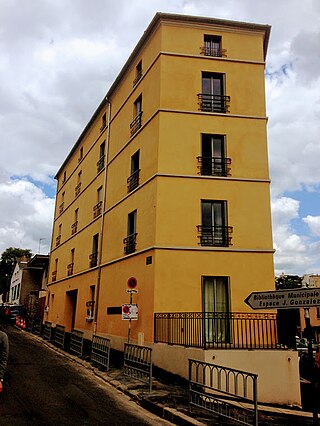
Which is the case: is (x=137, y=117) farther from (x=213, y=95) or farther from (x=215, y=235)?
(x=215, y=235)

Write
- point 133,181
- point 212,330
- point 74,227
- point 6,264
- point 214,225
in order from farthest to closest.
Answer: point 6,264
point 74,227
point 133,181
point 214,225
point 212,330

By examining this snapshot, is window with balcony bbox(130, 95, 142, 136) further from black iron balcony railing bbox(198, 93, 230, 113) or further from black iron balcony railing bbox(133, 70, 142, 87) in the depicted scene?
black iron balcony railing bbox(198, 93, 230, 113)

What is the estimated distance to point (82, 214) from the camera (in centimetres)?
2600

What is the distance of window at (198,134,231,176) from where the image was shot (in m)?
16.0

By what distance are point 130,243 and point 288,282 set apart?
46432mm

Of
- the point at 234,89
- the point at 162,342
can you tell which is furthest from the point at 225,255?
the point at 234,89

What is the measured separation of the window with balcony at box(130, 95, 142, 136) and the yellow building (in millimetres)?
88

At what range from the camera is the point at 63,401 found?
8.74 meters

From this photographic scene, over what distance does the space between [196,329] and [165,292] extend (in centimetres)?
215

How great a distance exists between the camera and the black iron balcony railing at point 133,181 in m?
17.9

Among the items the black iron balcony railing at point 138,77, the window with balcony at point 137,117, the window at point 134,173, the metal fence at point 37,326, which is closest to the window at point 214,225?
the window at point 134,173

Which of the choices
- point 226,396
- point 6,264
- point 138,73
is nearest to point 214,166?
point 138,73

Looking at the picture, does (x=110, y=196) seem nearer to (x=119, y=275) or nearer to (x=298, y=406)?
(x=119, y=275)

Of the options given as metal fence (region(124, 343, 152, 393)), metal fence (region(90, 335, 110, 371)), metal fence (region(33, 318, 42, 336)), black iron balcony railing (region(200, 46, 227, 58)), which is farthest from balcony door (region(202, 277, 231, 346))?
metal fence (region(33, 318, 42, 336))
